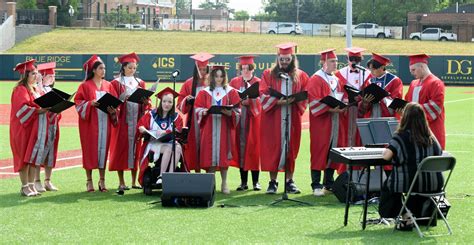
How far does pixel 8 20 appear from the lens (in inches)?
2847

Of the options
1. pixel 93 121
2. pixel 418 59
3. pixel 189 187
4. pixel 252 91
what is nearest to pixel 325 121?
pixel 252 91

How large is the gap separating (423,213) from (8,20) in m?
66.0

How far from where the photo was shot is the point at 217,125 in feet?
44.1

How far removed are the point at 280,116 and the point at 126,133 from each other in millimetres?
2303

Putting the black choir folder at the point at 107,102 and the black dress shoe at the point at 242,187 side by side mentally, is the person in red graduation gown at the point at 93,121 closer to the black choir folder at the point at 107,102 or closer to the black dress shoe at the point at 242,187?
the black choir folder at the point at 107,102

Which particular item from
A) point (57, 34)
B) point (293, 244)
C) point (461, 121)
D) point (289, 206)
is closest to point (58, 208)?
point (289, 206)

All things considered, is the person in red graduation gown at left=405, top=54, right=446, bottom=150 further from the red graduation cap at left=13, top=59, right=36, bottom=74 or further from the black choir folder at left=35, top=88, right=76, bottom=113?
the red graduation cap at left=13, top=59, right=36, bottom=74

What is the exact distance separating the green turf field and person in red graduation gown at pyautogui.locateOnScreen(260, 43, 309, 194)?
0.47 m

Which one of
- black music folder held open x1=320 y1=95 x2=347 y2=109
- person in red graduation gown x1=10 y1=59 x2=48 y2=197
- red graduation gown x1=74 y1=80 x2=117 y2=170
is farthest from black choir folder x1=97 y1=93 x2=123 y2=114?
black music folder held open x1=320 y1=95 x2=347 y2=109

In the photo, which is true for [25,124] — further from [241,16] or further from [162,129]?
[241,16]

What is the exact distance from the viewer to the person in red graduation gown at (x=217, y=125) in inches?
527

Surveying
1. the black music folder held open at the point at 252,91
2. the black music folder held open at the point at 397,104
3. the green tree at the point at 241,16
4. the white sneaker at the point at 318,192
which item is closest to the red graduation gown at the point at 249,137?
the black music folder held open at the point at 252,91

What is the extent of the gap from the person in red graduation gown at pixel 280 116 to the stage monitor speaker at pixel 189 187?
1756mm

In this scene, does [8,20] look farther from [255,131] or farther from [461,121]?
[255,131]
